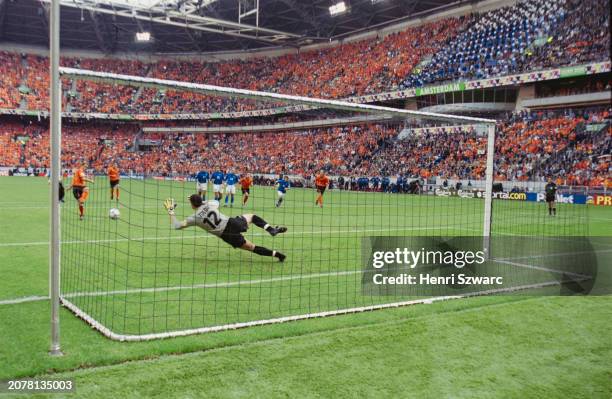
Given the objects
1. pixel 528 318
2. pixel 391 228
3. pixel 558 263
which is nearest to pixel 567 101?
pixel 391 228

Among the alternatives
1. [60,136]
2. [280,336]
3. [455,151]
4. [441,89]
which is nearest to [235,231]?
[280,336]

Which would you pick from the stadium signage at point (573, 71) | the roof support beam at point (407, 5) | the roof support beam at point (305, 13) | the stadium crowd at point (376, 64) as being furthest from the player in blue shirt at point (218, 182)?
the roof support beam at point (407, 5)

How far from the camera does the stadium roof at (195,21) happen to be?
44594 mm

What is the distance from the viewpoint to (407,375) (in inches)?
174

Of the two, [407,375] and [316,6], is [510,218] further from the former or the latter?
[316,6]

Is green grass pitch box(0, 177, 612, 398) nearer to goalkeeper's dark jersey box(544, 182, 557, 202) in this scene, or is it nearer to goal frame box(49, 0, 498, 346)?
goal frame box(49, 0, 498, 346)

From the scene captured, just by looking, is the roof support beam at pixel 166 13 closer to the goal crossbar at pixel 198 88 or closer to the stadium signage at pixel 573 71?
the stadium signage at pixel 573 71

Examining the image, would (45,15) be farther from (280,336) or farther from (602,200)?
(280,336)

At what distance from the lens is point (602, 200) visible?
88.2 ft

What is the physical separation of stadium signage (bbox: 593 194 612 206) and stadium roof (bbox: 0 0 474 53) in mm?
22555

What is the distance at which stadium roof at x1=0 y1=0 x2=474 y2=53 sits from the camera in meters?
44.6

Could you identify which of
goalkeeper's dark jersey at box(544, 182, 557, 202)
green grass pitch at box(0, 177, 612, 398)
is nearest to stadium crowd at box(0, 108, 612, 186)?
goalkeeper's dark jersey at box(544, 182, 557, 202)

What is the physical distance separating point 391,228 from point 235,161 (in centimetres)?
574

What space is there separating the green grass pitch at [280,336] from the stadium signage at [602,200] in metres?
22.5
